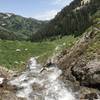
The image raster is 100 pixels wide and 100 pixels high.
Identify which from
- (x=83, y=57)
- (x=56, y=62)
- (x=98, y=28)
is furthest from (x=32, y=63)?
(x=83, y=57)

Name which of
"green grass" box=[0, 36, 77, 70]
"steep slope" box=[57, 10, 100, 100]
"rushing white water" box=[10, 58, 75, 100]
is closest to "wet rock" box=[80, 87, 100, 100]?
"steep slope" box=[57, 10, 100, 100]

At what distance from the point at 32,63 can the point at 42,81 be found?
19.3 metres

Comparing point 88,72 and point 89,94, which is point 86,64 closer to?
point 88,72

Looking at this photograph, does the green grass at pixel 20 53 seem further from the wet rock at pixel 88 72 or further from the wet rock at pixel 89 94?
the wet rock at pixel 89 94

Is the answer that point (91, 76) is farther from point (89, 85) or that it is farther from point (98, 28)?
point (98, 28)

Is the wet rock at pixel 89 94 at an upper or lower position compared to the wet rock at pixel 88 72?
lower

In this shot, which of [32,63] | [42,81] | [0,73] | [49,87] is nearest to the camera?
[49,87]

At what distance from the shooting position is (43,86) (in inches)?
1438

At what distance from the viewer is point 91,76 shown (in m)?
34.0

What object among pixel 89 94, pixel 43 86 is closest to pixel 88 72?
pixel 89 94

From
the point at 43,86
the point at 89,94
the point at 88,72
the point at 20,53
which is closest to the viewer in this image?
the point at 89,94

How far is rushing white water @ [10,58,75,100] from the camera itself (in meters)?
33.9

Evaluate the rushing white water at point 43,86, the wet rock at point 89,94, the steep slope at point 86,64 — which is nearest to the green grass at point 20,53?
the steep slope at point 86,64

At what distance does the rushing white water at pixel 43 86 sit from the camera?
3391 cm
